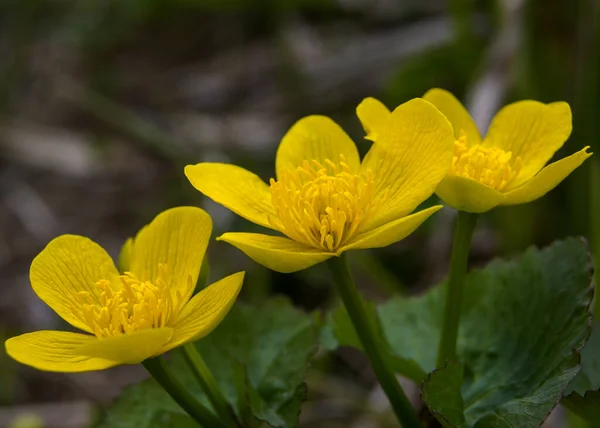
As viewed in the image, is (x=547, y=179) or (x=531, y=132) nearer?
(x=547, y=179)

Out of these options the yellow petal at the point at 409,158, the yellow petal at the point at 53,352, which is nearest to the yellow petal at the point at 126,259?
the yellow petal at the point at 53,352

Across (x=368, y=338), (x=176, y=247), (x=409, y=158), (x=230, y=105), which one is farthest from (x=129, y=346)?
(x=230, y=105)

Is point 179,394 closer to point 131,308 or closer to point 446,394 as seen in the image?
point 131,308

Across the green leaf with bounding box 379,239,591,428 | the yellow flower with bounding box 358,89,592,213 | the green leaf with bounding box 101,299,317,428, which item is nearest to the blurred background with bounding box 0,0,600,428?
the green leaf with bounding box 101,299,317,428

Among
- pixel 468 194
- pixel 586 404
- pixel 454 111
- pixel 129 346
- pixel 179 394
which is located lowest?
pixel 586 404

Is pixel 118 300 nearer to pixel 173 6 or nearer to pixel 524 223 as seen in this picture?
pixel 524 223

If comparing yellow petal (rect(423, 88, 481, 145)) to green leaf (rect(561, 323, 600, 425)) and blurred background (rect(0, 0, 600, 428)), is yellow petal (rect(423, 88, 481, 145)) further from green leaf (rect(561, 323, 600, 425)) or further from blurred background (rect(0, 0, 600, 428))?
blurred background (rect(0, 0, 600, 428))
